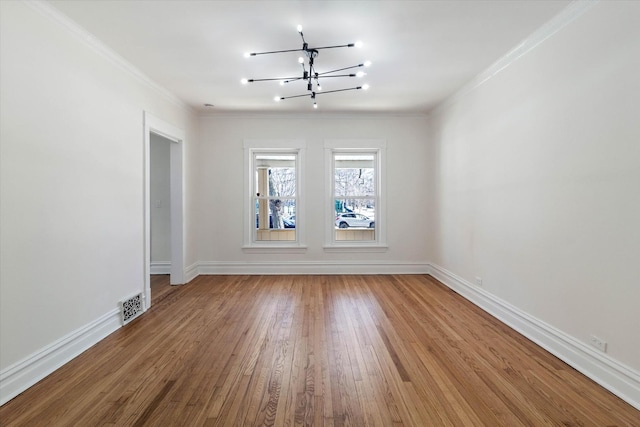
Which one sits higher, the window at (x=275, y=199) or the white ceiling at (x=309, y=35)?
the white ceiling at (x=309, y=35)

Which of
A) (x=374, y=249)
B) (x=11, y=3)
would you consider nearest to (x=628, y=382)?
(x=374, y=249)

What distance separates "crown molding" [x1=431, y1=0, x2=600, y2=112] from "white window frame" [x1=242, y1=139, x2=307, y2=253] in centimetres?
270

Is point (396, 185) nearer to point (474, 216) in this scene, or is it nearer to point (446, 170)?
point (446, 170)

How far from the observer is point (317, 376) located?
223cm

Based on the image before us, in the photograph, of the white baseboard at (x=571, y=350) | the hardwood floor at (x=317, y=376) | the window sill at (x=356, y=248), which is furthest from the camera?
the window sill at (x=356, y=248)

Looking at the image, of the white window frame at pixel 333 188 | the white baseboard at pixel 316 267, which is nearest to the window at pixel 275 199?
the white baseboard at pixel 316 267

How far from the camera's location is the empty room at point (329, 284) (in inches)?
78.3

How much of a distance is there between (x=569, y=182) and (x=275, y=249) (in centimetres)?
408

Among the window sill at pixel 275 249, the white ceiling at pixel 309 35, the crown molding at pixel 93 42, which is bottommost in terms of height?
the window sill at pixel 275 249

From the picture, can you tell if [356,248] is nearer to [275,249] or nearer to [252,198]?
[275,249]

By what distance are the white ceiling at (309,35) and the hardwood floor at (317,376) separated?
274 cm

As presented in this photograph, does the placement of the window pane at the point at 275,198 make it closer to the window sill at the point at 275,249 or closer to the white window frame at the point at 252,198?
the white window frame at the point at 252,198

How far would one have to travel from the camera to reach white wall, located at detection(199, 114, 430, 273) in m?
5.27

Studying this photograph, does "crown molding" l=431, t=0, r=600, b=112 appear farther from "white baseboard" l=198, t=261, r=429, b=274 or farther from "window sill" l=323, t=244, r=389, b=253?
"white baseboard" l=198, t=261, r=429, b=274
